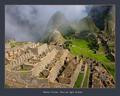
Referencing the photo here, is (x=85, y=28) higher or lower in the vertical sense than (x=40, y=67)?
higher

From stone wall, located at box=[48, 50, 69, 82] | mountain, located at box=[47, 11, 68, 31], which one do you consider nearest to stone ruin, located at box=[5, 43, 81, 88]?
stone wall, located at box=[48, 50, 69, 82]

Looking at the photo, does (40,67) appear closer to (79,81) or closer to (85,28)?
(79,81)

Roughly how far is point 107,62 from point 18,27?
0.61 m

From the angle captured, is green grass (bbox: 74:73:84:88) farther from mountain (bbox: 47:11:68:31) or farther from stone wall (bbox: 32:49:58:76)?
mountain (bbox: 47:11:68:31)

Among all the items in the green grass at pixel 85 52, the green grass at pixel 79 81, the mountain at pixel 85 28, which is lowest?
the green grass at pixel 79 81

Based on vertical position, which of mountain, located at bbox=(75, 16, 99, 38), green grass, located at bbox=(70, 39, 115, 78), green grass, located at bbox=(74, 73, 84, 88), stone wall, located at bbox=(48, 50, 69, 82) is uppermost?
mountain, located at bbox=(75, 16, 99, 38)

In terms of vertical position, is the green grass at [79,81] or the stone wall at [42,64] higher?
the stone wall at [42,64]

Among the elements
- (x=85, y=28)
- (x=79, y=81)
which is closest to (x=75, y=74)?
(x=79, y=81)

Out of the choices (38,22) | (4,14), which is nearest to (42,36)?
(38,22)

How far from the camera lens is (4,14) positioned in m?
2.84

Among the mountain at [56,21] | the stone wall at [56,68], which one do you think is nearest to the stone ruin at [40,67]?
the stone wall at [56,68]
